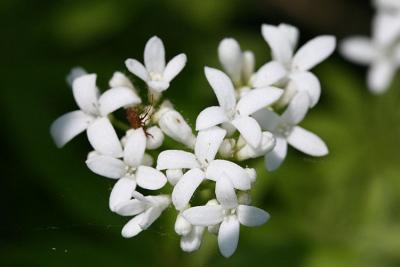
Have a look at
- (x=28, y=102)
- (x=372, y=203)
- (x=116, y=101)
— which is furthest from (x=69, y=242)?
(x=372, y=203)

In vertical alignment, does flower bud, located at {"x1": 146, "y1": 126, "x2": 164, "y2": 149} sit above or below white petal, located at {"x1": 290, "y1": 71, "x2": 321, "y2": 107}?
below

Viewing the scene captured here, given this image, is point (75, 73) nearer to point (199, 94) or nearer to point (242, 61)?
point (242, 61)

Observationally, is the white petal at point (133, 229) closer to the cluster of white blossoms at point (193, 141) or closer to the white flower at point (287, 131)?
the cluster of white blossoms at point (193, 141)

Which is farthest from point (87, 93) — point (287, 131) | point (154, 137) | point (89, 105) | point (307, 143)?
point (307, 143)

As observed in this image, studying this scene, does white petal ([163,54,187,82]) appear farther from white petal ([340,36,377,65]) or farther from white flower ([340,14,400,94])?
white petal ([340,36,377,65])

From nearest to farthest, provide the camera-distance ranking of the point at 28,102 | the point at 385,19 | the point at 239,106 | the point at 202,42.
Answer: the point at 239,106
the point at 28,102
the point at 385,19
the point at 202,42

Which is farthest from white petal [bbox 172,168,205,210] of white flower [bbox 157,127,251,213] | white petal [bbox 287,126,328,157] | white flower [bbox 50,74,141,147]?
white petal [bbox 287,126,328,157]

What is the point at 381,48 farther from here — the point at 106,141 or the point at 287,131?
the point at 106,141
